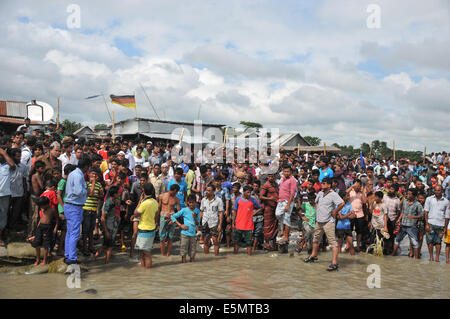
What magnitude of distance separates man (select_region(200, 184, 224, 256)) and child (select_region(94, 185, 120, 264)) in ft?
7.44

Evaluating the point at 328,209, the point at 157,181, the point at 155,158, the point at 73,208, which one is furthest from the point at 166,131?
A: the point at 73,208

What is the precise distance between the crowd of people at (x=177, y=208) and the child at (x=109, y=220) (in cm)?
2

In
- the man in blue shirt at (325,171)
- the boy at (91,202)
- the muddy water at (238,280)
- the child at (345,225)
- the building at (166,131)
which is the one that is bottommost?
the muddy water at (238,280)

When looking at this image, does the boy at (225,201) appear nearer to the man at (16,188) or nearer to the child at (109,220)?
the child at (109,220)

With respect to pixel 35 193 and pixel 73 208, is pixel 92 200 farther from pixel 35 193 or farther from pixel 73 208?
pixel 35 193

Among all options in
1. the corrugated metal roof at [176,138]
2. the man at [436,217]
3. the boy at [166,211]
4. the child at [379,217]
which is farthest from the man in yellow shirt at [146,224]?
Answer: the corrugated metal roof at [176,138]

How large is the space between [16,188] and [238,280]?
16.9 feet

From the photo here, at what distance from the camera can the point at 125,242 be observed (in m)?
9.38

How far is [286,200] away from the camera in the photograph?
949cm

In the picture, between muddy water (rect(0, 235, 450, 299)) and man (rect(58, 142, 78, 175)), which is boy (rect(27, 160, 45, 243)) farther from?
man (rect(58, 142, 78, 175))

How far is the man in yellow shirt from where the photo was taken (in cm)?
742

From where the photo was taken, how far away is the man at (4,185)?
7.29m

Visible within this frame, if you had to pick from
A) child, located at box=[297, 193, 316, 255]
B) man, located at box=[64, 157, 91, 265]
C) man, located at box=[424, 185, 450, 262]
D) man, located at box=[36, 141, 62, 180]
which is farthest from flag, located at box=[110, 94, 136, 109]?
man, located at box=[424, 185, 450, 262]
